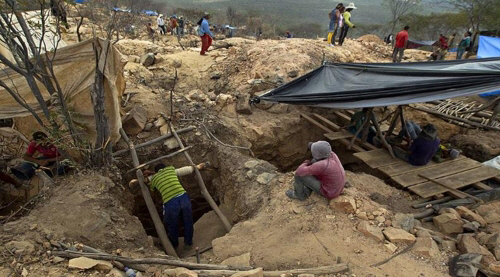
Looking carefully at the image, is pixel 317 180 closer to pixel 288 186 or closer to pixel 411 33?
pixel 288 186

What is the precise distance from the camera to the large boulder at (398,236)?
3.18 meters

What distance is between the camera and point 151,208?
14.5ft

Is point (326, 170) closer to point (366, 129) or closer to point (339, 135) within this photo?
point (366, 129)

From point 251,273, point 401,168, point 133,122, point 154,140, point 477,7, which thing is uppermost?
point 477,7

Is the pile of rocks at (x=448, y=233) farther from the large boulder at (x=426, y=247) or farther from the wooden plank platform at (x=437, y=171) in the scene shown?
the wooden plank platform at (x=437, y=171)

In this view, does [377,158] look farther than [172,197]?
Yes

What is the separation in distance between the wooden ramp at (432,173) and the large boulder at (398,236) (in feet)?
4.08

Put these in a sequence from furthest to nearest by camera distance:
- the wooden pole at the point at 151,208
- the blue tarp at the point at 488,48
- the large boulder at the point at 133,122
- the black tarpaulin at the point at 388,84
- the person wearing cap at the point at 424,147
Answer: the blue tarp at the point at 488,48
the large boulder at the point at 133,122
the person wearing cap at the point at 424,147
the wooden pole at the point at 151,208
the black tarpaulin at the point at 388,84

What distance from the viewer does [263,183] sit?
4.40 meters

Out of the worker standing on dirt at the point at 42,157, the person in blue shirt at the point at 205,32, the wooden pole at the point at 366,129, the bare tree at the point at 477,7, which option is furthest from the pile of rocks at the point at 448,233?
the bare tree at the point at 477,7

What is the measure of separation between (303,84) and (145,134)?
2.95 m

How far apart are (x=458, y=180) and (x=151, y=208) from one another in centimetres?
454

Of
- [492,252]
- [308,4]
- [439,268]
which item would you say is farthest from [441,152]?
[308,4]

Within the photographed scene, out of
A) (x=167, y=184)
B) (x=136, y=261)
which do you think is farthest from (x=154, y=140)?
(x=136, y=261)
